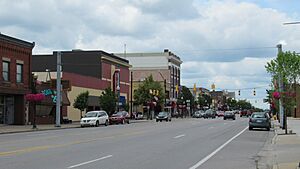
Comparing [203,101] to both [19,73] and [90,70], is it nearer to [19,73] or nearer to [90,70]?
[90,70]

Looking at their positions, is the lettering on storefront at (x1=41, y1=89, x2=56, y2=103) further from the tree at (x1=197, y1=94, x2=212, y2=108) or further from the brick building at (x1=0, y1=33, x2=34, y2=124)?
the tree at (x1=197, y1=94, x2=212, y2=108)

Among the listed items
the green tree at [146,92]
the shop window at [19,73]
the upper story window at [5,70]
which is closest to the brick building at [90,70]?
the green tree at [146,92]

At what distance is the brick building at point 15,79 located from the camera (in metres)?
45.7

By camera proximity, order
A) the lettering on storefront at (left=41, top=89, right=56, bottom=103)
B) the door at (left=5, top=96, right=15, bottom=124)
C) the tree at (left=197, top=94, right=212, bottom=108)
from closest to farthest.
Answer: the door at (left=5, top=96, right=15, bottom=124) < the lettering on storefront at (left=41, top=89, right=56, bottom=103) < the tree at (left=197, top=94, right=212, bottom=108)

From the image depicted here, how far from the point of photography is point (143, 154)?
17.9 metres

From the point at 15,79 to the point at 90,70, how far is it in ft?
92.0

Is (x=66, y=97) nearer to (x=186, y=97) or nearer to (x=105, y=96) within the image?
(x=105, y=96)

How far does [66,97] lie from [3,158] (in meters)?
42.4

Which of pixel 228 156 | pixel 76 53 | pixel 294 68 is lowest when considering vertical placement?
pixel 228 156

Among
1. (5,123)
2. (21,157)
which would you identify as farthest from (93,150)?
(5,123)

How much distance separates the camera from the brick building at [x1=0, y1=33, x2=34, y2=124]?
45719 millimetres

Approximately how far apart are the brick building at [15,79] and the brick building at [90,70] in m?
14.2

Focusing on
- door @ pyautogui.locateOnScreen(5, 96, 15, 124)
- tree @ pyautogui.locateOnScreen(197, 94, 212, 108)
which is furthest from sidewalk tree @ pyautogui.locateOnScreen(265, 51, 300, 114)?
tree @ pyautogui.locateOnScreen(197, 94, 212, 108)

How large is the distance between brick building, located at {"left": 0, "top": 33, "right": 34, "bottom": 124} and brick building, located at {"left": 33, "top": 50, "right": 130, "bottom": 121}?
1421 centimetres
